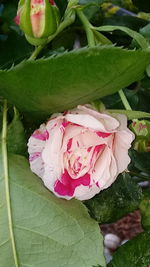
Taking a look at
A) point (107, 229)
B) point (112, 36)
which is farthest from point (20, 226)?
point (107, 229)

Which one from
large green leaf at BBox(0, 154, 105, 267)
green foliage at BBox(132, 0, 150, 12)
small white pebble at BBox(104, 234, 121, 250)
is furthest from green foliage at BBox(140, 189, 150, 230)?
small white pebble at BBox(104, 234, 121, 250)

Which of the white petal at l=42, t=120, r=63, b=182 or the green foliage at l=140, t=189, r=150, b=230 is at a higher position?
the white petal at l=42, t=120, r=63, b=182

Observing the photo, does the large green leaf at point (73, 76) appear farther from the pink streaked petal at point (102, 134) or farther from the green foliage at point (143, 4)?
the green foliage at point (143, 4)

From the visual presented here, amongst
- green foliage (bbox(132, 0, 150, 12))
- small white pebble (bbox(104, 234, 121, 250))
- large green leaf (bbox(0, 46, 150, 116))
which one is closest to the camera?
A: large green leaf (bbox(0, 46, 150, 116))

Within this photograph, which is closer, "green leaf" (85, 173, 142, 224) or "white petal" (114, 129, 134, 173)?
"white petal" (114, 129, 134, 173)

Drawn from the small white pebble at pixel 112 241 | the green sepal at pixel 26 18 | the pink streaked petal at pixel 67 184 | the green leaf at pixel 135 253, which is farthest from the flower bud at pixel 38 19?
the small white pebble at pixel 112 241

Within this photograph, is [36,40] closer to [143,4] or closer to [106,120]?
[106,120]

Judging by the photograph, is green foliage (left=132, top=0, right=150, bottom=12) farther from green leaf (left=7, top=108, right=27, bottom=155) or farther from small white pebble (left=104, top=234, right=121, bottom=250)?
small white pebble (left=104, top=234, right=121, bottom=250)
